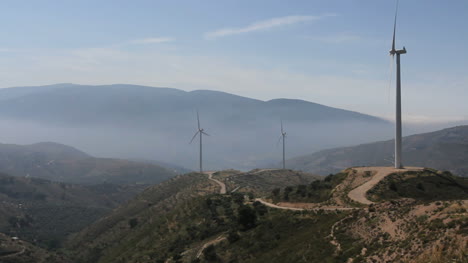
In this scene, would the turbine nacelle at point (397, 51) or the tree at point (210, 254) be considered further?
the turbine nacelle at point (397, 51)

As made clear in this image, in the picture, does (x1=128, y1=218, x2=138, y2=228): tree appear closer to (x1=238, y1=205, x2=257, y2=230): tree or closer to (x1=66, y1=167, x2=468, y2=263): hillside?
(x1=66, y1=167, x2=468, y2=263): hillside

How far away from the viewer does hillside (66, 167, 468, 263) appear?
38.8m

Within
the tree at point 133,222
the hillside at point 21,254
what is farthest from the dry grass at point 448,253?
the tree at point 133,222

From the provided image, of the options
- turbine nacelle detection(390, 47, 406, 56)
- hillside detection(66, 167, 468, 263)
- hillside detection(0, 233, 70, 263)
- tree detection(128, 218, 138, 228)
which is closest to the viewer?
hillside detection(66, 167, 468, 263)

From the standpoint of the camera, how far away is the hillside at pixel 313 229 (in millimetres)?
38844

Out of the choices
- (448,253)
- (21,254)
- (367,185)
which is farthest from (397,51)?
(21,254)

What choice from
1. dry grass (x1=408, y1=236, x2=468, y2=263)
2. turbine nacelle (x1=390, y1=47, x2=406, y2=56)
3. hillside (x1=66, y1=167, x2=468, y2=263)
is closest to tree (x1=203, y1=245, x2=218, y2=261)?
hillside (x1=66, y1=167, x2=468, y2=263)

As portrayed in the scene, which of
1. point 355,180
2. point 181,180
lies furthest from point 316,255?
point 181,180

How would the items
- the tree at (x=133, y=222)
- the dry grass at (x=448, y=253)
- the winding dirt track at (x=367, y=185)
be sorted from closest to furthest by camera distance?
1. the dry grass at (x=448, y=253)
2. the winding dirt track at (x=367, y=185)
3. the tree at (x=133, y=222)

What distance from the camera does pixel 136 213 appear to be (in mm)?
152125

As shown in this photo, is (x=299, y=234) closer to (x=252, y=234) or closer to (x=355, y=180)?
(x=252, y=234)

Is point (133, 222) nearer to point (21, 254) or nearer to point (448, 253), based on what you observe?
point (21, 254)

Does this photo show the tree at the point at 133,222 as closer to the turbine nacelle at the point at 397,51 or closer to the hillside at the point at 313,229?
the hillside at the point at 313,229

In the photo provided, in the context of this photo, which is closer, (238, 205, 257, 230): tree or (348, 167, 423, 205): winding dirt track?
(238, 205, 257, 230): tree
